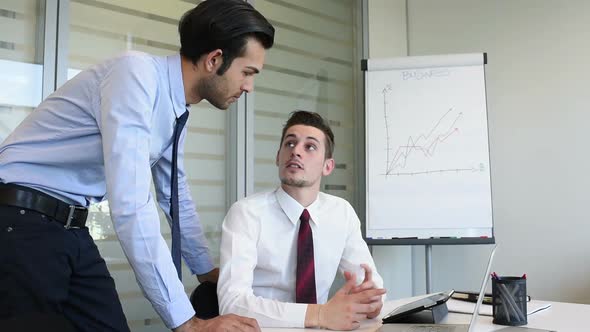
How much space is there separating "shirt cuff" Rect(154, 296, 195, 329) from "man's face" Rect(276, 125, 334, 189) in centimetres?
86

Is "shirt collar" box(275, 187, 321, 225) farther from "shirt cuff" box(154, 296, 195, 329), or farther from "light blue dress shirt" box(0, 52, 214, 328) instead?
"shirt cuff" box(154, 296, 195, 329)

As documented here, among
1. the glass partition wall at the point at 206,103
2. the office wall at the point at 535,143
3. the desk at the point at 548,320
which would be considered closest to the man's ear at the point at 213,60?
the desk at the point at 548,320

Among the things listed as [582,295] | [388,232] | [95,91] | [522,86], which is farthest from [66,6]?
[582,295]

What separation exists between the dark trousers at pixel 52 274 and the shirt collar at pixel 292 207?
0.78 metres

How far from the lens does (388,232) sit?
12.9 feet

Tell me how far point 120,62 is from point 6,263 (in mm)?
523

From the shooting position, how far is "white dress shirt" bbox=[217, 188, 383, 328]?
1.90 m

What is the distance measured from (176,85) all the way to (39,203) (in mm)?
449

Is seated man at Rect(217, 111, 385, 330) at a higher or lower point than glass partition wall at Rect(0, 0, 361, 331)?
lower

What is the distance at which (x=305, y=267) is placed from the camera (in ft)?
6.75

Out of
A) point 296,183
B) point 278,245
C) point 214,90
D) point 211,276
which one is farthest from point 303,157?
point 214,90

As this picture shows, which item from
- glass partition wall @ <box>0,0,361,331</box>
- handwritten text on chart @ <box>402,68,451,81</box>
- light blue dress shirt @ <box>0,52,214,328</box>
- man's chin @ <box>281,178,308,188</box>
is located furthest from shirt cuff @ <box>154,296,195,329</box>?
handwritten text on chart @ <box>402,68,451,81</box>

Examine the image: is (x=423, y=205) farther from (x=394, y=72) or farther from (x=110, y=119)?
(x=110, y=119)

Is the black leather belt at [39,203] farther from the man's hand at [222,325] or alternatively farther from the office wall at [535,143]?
the office wall at [535,143]
